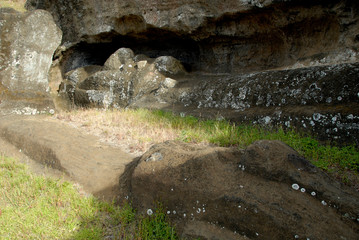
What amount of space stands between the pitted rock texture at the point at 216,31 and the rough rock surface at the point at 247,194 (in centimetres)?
433

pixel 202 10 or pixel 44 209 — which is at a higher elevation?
pixel 202 10

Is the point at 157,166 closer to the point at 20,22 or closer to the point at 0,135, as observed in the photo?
the point at 0,135

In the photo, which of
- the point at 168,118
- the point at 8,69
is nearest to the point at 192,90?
the point at 168,118

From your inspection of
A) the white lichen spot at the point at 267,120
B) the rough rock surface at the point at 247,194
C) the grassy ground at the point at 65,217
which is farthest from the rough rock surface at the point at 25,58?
the rough rock surface at the point at 247,194

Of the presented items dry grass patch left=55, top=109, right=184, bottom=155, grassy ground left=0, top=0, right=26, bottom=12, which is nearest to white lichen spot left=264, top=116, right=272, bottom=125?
dry grass patch left=55, top=109, right=184, bottom=155

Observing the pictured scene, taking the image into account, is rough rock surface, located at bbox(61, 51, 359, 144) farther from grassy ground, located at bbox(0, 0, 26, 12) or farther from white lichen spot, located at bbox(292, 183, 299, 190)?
grassy ground, located at bbox(0, 0, 26, 12)

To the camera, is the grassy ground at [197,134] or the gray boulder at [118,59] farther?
the gray boulder at [118,59]

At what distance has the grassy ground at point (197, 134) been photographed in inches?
134

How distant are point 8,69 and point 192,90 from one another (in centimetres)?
535

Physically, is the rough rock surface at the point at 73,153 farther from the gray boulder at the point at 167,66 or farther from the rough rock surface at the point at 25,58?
the gray boulder at the point at 167,66

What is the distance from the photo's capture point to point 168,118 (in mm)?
5949

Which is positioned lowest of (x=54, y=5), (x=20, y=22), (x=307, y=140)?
(x=307, y=140)

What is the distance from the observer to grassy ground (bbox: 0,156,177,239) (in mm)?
2602

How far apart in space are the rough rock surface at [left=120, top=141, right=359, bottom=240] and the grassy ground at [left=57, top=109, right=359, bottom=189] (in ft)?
3.19
